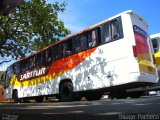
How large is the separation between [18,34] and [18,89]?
602 centimetres

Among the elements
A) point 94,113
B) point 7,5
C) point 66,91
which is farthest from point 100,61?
point 7,5

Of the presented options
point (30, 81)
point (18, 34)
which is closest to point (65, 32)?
point (18, 34)

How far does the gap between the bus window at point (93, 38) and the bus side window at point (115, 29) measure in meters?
0.93

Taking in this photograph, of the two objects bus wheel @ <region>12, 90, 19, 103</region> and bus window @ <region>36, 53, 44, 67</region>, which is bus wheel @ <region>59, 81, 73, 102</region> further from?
bus wheel @ <region>12, 90, 19, 103</region>

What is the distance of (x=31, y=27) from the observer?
75.0 ft

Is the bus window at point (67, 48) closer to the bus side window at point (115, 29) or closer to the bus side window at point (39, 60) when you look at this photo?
the bus side window at point (39, 60)

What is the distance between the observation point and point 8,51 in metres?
25.4

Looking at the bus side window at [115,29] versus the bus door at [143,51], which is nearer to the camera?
the bus door at [143,51]

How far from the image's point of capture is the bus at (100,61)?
37.6ft

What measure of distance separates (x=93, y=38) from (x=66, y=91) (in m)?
2.98

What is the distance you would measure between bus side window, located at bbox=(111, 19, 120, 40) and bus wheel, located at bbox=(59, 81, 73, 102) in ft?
10.9

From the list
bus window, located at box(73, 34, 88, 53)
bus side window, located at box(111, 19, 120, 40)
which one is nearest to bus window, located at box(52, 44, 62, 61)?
bus window, located at box(73, 34, 88, 53)

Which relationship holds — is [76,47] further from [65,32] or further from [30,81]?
[65,32]

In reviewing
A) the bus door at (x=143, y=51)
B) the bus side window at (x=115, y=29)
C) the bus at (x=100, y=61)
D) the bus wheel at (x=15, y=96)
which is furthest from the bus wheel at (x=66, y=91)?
the bus wheel at (x=15, y=96)
